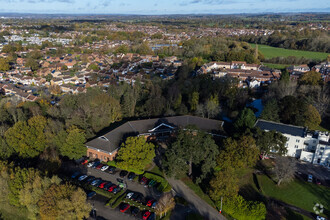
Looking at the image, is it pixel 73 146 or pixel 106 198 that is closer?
pixel 106 198

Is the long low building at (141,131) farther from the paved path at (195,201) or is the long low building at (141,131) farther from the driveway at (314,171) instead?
the driveway at (314,171)

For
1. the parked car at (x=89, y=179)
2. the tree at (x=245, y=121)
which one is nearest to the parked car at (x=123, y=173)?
the parked car at (x=89, y=179)

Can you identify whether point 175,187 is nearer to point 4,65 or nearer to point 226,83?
point 226,83

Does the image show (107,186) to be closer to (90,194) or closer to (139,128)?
(90,194)

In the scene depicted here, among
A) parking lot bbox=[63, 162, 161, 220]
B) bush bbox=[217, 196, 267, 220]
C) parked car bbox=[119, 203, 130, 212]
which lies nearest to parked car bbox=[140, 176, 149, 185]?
parking lot bbox=[63, 162, 161, 220]

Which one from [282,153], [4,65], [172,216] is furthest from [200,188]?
[4,65]

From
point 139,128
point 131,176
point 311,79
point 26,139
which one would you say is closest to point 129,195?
Result: point 131,176

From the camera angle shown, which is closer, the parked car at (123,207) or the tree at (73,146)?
the parked car at (123,207)
